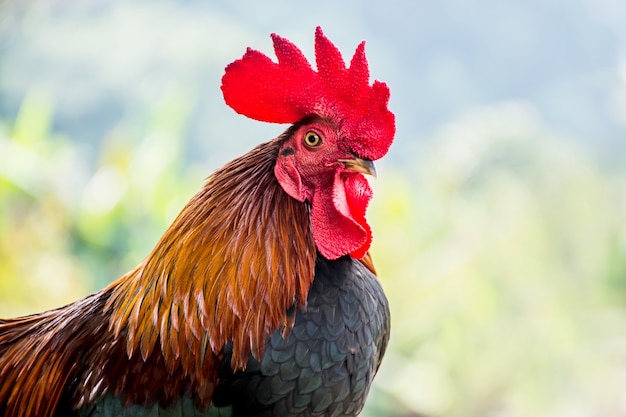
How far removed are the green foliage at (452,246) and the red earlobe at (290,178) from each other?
246 cm

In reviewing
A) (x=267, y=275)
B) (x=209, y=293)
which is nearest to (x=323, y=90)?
(x=267, y=275)

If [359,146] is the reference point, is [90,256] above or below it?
above

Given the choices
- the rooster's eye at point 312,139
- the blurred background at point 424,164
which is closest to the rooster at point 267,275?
the rooster's eye at point 312,139

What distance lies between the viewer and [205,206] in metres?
1.95

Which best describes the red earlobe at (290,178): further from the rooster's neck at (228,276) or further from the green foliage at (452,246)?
the green foliage at (452,246)

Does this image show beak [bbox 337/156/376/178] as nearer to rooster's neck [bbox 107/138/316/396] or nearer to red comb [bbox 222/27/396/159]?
red comb [bbox 222/27/396/159]

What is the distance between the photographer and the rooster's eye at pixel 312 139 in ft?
6.30

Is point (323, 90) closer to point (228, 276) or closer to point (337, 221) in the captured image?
point (337, 221)

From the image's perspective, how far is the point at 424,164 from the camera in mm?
4621

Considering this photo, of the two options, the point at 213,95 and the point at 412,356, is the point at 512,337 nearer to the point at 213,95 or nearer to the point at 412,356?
the point at 412,356

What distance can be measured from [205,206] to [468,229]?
2.85 metres

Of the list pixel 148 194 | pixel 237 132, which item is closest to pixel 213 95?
pixel 237 132

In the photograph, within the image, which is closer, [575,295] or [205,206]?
[205,206]

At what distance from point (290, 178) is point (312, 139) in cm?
12
